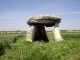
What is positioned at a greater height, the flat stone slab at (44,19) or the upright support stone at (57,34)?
the flat stone slab at (44,19)

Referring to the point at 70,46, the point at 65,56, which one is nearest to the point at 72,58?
the point at 65,56

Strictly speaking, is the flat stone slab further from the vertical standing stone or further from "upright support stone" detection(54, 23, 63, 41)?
the vertical standing stone

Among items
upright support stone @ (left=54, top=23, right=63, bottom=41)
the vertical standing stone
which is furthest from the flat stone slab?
the vertical standing stone

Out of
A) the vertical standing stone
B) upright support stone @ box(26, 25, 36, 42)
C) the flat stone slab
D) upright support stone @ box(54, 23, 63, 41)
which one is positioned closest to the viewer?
upright support stone @ box(54, 23, 63, 41)

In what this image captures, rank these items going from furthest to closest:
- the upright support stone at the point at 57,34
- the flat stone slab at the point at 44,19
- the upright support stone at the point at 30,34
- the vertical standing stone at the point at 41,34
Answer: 1. the vertical standing stone at the point at 41,34
2. the upright support stone at the point at 30,34
3. the flat stone slab at the point at 44,19
4. the upright support stone at the point at 57,34

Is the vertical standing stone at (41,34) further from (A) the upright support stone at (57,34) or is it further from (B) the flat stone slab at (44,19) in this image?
(A) the upright support stone at (57,34)

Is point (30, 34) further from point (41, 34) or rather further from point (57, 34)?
point (41, 34)

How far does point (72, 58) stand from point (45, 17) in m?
6.32

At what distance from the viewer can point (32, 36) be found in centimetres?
1432

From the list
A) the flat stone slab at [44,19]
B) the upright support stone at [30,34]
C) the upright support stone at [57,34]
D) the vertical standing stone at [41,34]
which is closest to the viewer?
the upright support stone at [57,34]

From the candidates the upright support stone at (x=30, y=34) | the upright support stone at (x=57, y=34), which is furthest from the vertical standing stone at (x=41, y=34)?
the upright support stone at (x=57, y=34)

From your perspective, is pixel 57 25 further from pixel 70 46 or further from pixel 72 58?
pixel 72 58

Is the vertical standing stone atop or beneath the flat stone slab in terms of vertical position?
beneath

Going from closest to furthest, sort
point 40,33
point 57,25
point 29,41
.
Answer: point 29,41 < point 57,25 < point 40,33
